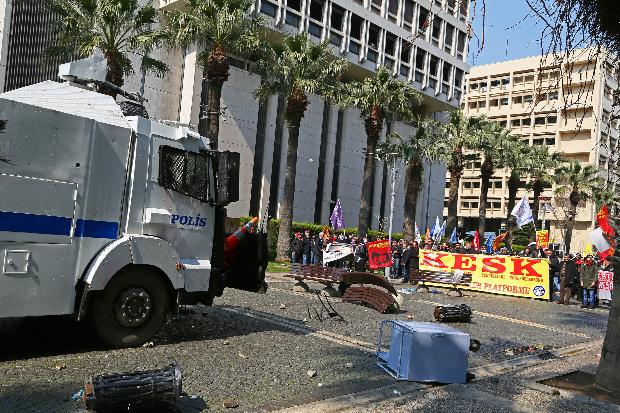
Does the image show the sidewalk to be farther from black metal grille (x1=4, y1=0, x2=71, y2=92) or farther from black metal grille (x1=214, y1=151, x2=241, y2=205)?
black metal grille (x1=4, y1=0, x2=71, y2=92)

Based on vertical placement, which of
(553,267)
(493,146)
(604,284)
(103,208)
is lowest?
(604,284)

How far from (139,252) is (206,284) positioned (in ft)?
4.42

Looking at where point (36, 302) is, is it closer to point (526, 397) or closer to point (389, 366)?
point (389, 366)

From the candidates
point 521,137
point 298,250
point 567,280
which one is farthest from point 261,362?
point 521,137

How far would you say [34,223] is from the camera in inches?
263

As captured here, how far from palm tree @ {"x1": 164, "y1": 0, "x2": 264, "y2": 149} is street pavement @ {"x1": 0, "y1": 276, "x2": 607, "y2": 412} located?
1418 centimetres

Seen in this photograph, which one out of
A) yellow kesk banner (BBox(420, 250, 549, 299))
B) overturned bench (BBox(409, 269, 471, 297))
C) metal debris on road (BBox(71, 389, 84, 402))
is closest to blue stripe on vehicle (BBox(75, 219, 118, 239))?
metal debris on road (BBox(71, 389, 84, 402))

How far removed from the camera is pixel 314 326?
10594mm

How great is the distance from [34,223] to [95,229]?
806 millimetres

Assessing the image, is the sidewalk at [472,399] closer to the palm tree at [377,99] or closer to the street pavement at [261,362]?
the street pavement at [261,362]

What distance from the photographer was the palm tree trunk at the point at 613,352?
721cm

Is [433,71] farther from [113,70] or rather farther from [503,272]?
[113,70]

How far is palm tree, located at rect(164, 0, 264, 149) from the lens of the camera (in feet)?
75.3

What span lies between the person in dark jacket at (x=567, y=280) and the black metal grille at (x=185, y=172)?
16.3m
